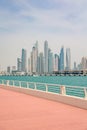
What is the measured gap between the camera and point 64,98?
18047 mm

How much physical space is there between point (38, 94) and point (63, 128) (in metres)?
14.3

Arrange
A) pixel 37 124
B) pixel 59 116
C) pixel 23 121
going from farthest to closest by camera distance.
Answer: pixel 59 116 → pixel 23 121 → pixel 37 124

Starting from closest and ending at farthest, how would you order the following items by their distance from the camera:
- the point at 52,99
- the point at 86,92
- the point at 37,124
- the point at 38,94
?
the point at 37,124 < the point at 86,92 < the point at 52,99 < the point at 38,94

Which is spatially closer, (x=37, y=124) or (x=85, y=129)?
(x=85, y=129)

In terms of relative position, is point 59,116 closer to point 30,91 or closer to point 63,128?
point 63,128

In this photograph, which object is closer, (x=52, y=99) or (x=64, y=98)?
(x=64, y=98)

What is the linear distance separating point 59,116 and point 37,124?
2151 mm

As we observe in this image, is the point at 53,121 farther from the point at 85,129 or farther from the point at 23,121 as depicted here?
the point at 85,129

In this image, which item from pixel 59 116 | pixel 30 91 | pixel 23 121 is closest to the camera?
pixel 23 121

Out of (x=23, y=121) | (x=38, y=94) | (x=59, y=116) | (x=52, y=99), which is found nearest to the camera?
(x=23, y=121)

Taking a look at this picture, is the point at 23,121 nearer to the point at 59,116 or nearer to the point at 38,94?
the point at 59,116

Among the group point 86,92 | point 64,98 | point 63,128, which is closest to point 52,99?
point 64,98

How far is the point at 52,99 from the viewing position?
20.3 metres

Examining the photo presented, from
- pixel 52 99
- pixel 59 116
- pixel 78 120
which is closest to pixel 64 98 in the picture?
pixel 52 99
